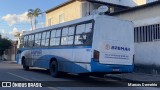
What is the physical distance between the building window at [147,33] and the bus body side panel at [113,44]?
4508 millimetres

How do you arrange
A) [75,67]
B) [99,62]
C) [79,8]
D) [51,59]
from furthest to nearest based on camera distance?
[79,8]
[51,59]
[75,67]
[99,62]

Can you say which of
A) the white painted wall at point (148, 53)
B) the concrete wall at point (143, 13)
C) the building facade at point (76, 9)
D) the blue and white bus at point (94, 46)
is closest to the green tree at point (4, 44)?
the building facade at point (76, 9)

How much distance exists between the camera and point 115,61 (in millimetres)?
14578

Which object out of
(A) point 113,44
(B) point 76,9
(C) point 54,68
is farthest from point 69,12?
(A) point 113,44

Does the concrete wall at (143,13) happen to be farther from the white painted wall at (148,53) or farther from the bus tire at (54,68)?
the bus tire at (54,68)

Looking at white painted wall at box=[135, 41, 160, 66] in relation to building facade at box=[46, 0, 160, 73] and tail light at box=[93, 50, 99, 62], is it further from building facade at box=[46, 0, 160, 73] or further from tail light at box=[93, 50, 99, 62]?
tail light at box=[93, 50, 99, 62]

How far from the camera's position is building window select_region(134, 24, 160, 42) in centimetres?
1932

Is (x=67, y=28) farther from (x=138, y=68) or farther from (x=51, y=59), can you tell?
(x=138, y=68)

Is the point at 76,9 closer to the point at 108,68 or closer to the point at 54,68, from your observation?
the point at 54,68

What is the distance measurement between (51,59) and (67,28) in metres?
2.57

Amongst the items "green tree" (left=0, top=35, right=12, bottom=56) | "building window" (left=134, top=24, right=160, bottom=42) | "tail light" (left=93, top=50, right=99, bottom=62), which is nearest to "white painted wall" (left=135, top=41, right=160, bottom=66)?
"building window" (left=134, top=24, right=160, bottom=42)

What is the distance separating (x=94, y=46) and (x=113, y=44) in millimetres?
1034

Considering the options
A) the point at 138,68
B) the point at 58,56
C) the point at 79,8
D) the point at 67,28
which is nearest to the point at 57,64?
the point at 58,56

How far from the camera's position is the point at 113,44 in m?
14.5
